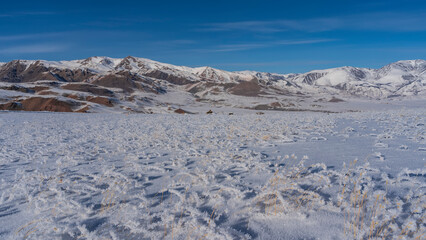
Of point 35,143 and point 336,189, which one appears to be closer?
point 336,189

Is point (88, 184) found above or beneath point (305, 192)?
beneath

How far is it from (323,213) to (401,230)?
106 cm

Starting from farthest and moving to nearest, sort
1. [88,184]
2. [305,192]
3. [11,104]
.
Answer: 1. [11,104]
2. [88,184]
3. [305,192]

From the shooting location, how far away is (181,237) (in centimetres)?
372

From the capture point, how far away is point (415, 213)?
383cm

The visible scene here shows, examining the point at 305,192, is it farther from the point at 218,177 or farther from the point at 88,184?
the point at 88,184

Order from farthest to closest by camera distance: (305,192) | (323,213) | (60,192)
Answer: (60,192) < (305,192) < (323,213)

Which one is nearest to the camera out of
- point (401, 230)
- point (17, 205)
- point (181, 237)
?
point (401, 230)

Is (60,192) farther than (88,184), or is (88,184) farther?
(88,184)

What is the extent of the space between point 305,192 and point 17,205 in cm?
588

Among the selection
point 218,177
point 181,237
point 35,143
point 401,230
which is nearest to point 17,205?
point 181,237

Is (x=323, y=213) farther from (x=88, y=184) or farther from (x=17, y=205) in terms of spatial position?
(x=17, y=205)

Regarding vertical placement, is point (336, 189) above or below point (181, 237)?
above

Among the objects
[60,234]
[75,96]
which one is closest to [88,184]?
[60,234]
